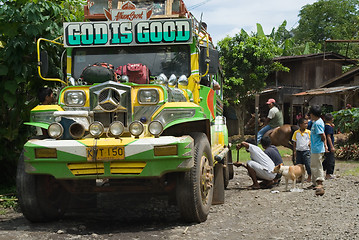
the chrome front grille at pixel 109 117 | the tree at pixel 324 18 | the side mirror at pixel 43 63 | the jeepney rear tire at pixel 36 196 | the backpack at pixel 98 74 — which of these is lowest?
the jeepney rear tire at pixel 36 196

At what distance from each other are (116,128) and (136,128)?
0.75ft

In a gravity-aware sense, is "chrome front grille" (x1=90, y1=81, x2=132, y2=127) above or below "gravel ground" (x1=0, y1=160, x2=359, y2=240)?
above

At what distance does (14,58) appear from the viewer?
795 centimetres

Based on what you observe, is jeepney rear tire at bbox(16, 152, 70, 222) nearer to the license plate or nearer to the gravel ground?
the gravel ground

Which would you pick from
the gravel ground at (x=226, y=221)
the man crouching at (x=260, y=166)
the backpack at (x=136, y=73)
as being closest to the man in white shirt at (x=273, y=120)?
the man crouching at (x=260, y=166)

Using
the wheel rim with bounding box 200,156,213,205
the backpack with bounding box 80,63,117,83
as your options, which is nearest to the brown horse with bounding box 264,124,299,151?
the wheel rim with bounding box 200,156,213,205

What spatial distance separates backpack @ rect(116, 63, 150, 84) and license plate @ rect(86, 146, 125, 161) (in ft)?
5.32

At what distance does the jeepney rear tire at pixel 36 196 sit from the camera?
5905 millimetres

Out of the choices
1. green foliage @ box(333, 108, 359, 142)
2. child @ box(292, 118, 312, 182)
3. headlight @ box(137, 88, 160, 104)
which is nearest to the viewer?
headlight @ box(137, 88, 160, 104)

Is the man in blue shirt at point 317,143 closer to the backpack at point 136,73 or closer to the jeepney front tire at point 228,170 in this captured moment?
the jeepney front tire at point 228,170

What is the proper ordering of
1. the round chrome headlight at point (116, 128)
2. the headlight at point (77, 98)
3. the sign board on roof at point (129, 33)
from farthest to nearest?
1. the sign board on roof at point (129, 33)
2. the headlight at point (77, 98)
3. the round chrome headlight at point (116, 128)

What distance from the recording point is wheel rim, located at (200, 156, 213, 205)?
20.3 feet

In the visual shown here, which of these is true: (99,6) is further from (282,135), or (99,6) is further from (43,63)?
(282,135)

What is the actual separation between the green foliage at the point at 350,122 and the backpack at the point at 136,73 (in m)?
10.9
